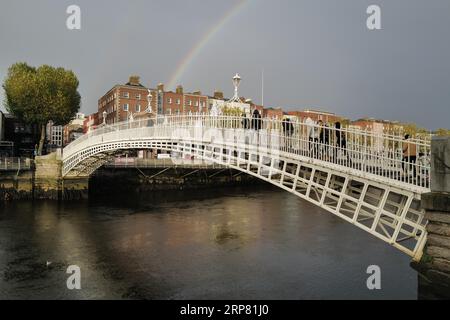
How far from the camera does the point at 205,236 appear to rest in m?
19.0

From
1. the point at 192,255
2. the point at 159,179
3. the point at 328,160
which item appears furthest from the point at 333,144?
the point at 159,179

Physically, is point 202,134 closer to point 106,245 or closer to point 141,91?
point 106,245

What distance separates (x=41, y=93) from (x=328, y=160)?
38.0 m

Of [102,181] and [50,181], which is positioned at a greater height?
[50,181]

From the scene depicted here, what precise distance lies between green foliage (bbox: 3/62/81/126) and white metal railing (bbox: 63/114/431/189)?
84.7 feet

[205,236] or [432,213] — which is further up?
[432,213]

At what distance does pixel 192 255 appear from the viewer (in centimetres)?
1549

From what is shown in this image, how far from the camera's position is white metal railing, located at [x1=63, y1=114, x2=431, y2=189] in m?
9.61

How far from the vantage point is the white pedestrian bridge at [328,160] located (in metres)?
9.55

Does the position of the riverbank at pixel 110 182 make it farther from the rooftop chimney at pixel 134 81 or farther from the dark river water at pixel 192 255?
the rooftop chimney at pixel 134 81

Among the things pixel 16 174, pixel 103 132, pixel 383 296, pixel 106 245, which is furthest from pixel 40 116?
pixel 383 296

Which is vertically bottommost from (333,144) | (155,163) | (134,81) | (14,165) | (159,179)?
(159,179)

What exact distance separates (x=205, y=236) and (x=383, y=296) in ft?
32.6

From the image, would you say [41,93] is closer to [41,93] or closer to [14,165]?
[41,93]
